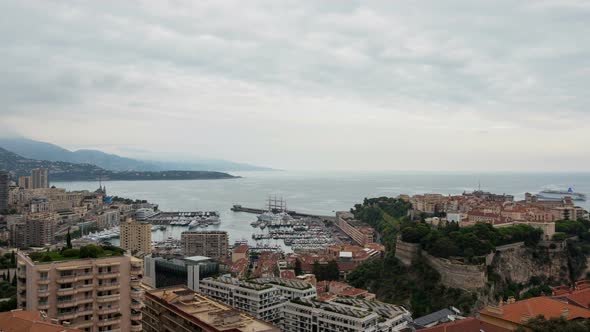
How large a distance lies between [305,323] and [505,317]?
13.0ft

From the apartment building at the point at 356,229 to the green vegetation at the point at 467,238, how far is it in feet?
35.8

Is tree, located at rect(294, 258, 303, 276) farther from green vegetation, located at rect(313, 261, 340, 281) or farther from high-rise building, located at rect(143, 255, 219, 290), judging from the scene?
high-rise building, located at rect(143, 255, 219, 290)

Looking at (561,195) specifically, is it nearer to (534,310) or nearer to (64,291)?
(534,310)

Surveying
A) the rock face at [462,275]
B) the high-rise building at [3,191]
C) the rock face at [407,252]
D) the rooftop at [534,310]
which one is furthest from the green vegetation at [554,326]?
the high-rise building at [3,191]

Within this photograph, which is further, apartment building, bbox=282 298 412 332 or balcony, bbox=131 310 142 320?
apartment building, bbox=282 298 412 332

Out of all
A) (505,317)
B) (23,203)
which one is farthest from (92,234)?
(505,317)

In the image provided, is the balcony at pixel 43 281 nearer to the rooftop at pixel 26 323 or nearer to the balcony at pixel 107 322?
the rooftop at pixel 26 323

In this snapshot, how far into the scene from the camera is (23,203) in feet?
135

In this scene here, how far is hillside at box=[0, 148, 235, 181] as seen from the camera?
85000mm

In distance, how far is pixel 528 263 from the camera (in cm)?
1500

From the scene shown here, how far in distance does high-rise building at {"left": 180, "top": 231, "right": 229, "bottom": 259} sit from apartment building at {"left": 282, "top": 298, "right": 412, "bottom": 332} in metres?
13.8

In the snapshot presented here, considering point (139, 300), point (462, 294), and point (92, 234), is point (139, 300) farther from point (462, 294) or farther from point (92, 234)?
point (92, 234)

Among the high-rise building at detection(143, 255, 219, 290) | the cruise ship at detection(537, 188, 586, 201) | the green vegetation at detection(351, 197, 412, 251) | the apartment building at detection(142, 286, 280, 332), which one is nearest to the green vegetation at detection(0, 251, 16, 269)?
the high-rise building at detection(143, 255, 219, 290)

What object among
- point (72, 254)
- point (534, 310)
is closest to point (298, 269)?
point (534, 310)
